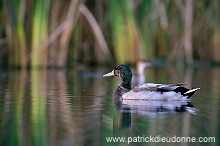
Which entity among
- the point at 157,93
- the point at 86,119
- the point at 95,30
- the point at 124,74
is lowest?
the point at 86,119

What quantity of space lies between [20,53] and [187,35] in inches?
221

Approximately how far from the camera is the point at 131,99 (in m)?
7.85

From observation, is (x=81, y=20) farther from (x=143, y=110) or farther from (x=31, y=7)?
(x=143, y=110)

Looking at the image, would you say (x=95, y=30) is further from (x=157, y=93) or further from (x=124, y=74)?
(x=157, y=93)

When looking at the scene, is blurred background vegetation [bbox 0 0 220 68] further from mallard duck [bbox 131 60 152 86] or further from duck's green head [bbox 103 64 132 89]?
duck's green head [bbox 103 64 132 89]

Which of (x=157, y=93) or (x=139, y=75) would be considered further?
(x=139, y=75)

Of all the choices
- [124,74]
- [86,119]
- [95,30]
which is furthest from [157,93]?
[95,30]

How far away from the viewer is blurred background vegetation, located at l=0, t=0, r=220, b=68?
44.2 feet

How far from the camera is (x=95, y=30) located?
45.6 ft

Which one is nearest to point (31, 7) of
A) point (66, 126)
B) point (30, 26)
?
point (30, 26)

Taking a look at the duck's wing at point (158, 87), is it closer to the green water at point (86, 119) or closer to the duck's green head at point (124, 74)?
the green water at point (86, 119)

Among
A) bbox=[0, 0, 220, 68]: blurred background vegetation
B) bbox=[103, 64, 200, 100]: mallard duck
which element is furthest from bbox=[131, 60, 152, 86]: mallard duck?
bbox=[103, 64, 200, 100]: mallard duck

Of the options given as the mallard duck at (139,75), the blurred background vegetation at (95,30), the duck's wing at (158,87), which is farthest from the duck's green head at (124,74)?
the blurred background vegetation at (95,30)

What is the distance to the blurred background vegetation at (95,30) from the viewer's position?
44.2ft
